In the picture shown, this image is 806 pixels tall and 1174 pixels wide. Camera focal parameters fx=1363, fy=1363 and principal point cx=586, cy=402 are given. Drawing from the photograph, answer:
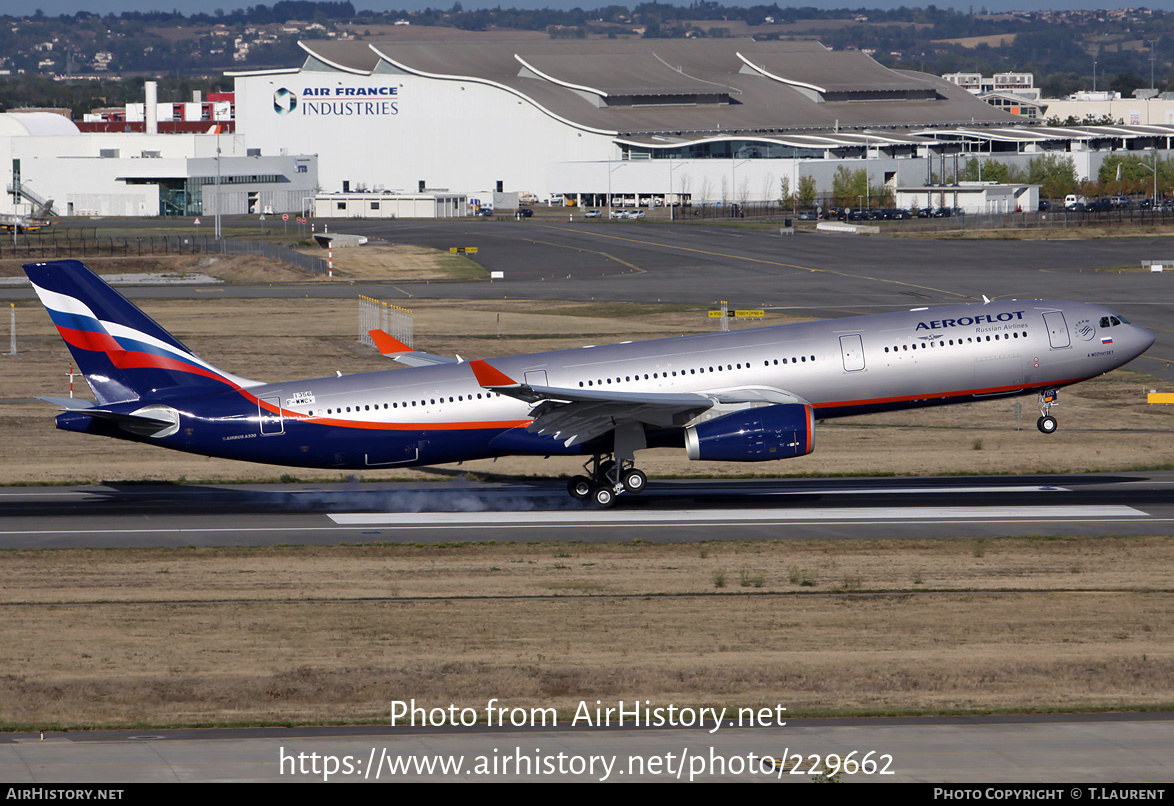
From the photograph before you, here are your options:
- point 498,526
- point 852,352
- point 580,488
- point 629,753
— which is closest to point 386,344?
point 580,488

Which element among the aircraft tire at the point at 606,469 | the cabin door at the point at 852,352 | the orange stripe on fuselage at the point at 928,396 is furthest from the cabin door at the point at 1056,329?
the aircraft tire at the point at 606,469

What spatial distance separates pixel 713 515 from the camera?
136ft

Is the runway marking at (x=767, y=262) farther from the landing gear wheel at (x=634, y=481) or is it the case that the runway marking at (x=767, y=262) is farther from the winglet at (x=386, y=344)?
the landing gear wheel at (x=634, y=481)

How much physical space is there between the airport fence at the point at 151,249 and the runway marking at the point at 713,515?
83887 mm

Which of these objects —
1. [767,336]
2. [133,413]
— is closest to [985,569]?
[767,336]

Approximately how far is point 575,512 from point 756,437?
21.0 ft

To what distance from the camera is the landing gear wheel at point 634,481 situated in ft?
139

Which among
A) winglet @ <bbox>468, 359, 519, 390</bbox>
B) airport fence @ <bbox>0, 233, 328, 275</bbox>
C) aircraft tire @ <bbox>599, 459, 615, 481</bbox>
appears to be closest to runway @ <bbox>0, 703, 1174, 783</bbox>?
winglet @ <bbox>468, 359, 519, 390</bbox>

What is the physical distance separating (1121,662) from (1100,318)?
19.6m

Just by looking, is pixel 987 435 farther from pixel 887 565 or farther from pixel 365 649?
pixel 365 649

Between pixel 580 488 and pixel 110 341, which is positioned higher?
pixel 110 341

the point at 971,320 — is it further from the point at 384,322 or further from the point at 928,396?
the point at 384,322

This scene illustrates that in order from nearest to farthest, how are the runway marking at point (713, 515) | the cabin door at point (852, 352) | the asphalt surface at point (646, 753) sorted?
the asphalt surface at point (646, 753), the runway marking at point (713, 515), the cabin door at point (852, 352)

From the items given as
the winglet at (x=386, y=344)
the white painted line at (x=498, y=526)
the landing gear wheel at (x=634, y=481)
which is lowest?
the white painted line at (x=498, y=526)
